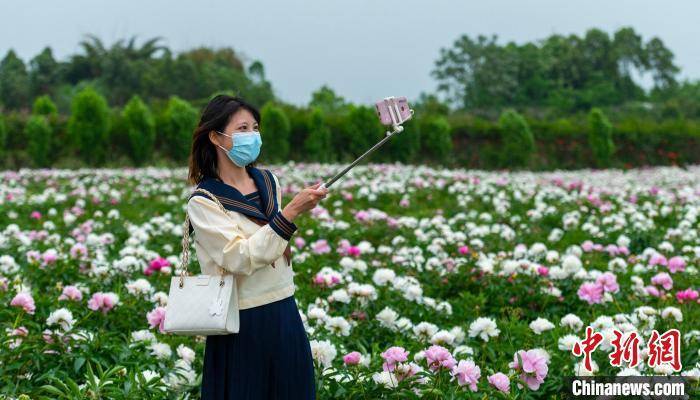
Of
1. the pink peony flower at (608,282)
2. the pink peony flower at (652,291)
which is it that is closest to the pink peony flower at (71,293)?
the pink peony flower at (608,282)

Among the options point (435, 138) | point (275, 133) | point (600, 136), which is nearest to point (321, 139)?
point (275, 133)

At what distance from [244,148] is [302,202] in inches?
11.5

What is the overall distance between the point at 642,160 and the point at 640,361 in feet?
65.6

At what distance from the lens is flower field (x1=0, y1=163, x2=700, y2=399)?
257 cm

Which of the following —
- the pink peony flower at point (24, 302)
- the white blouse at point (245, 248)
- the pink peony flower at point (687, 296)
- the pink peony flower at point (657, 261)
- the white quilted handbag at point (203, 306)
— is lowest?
A: the pink peony flower at point (687, 296)

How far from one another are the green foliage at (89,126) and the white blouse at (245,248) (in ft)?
46.4

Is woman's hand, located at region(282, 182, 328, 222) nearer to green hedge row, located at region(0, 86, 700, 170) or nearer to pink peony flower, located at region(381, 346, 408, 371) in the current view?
pink peony flower, located at region(381, 346, 408, 371)

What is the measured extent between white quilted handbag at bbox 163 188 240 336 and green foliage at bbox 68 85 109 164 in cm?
1421

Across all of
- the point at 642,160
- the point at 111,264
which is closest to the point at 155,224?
the point at 111,264

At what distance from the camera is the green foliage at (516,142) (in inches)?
721

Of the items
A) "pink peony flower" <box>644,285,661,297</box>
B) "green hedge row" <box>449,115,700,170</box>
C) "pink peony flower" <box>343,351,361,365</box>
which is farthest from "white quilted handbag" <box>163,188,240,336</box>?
"green hedge row" <box>449,115,700,170</box>

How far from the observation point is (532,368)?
244 centimetres

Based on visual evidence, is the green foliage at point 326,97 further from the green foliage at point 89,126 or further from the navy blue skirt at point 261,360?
the navy blue skirt at point 261,360

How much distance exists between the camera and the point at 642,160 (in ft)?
69.0
